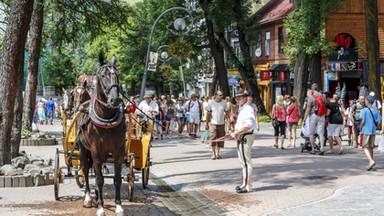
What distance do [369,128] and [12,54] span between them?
26.6ft

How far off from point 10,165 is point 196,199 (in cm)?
419

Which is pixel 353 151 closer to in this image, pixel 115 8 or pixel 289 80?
pixel 115 8

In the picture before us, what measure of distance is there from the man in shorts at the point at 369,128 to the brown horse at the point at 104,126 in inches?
290

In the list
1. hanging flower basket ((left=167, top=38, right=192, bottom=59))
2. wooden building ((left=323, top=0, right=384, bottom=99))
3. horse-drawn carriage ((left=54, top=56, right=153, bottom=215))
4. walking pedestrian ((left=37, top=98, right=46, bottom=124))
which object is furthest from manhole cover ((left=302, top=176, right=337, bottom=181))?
walking pedestrian ((left=37, top=98, right=46, bottom=124))

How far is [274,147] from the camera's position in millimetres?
23047

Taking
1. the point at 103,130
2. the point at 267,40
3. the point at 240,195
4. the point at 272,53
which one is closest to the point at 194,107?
the point at 240,195

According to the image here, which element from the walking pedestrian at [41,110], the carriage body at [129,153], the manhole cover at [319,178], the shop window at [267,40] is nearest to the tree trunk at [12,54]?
the carriage body at [129,153]

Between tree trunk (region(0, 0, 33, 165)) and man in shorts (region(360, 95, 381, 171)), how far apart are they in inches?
308

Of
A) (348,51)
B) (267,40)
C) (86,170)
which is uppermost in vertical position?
(267,40)

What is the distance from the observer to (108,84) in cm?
953

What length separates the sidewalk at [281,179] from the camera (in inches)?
429

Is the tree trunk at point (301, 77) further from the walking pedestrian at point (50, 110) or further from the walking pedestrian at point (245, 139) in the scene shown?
the walking pedestrian at point (245, 139)

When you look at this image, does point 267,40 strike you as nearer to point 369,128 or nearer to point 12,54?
point 369,128

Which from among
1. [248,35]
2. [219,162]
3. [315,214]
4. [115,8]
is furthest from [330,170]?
[248,35]
